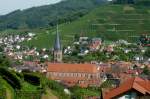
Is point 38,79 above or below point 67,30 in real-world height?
above

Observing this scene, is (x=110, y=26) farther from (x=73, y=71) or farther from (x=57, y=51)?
(x=73, y=71)

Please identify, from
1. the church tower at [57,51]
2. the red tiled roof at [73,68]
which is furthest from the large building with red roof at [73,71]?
the church tower at [57,51]

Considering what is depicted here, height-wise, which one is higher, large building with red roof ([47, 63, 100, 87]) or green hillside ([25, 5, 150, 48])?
large building with red roof ([47, 63, 100, 87])

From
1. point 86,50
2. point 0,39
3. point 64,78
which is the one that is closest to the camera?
point 64,78

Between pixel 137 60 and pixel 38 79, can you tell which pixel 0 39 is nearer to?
pixel 137 60

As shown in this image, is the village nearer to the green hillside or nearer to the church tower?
the church tower

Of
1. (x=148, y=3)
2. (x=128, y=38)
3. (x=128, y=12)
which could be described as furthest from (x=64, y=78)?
(x=148, y=3)

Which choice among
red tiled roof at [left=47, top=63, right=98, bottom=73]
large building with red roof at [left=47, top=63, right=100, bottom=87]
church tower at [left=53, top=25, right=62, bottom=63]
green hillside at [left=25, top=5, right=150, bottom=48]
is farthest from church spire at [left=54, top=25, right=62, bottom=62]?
green hillside at [left=25, top=5, right=150, bottom=48]

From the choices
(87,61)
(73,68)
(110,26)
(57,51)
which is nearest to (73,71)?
(73,68)
